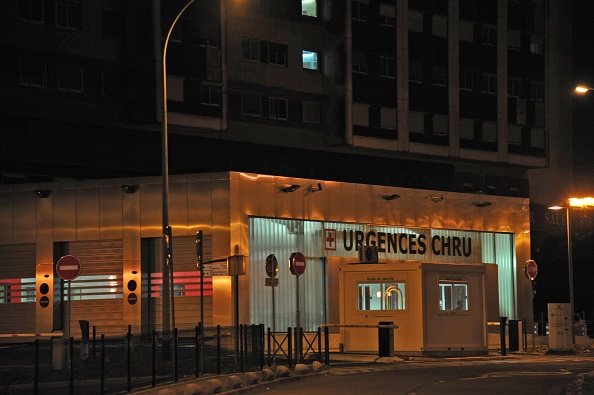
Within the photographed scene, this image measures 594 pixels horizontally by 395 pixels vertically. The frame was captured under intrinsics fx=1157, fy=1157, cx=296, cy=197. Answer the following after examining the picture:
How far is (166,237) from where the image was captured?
103 ft

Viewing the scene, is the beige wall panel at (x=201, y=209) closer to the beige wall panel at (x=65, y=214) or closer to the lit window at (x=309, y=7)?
the beige wall panel at (x=65, y=214)

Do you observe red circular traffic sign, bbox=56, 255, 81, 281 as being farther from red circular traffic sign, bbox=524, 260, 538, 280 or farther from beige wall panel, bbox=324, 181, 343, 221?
red circular traffic sign, bbox=524, 260, 538, 280

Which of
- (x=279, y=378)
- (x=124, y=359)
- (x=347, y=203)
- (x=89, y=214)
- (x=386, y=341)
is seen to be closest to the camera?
(x=124, y=359)

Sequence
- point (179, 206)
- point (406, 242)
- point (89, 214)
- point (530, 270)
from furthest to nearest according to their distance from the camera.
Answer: point (406, 242), point (530, 270), point (89, 214), point (179, 206)

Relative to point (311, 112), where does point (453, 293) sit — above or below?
below

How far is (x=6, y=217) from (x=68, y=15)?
10765 millimetres

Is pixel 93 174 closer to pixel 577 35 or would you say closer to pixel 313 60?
pixel 313 60

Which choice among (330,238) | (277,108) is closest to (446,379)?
(330,238)

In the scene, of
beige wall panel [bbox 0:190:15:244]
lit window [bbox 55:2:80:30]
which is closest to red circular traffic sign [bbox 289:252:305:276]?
beige wall panel [bbox 0:190:15:244]

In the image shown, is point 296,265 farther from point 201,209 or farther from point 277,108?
point 277,108

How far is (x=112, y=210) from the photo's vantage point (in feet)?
132

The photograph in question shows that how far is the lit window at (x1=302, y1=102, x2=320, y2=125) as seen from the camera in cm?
5631

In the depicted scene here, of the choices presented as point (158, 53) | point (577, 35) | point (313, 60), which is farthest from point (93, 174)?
point (577, 35)

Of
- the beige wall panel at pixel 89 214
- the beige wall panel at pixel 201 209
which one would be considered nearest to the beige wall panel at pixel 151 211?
the beige wall panel at pixel 201 209
